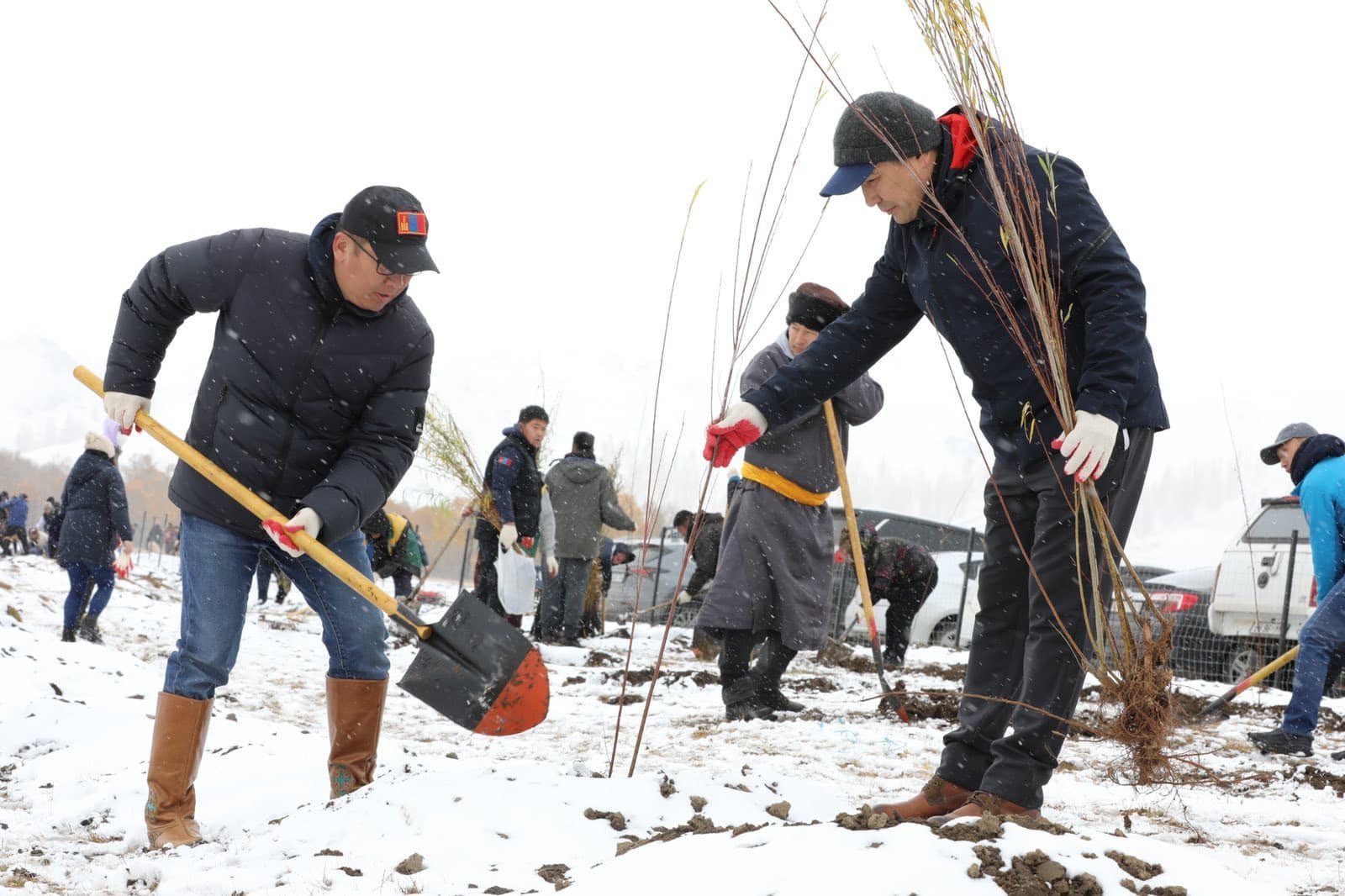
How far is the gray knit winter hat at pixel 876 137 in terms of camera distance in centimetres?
254

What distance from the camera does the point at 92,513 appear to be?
24.3ft

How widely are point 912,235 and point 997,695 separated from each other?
3.74 feet

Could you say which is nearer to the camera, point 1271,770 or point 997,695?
point 997,695

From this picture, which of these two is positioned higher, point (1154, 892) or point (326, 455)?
point (326, 455)

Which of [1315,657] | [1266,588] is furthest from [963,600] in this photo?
[1315,657]

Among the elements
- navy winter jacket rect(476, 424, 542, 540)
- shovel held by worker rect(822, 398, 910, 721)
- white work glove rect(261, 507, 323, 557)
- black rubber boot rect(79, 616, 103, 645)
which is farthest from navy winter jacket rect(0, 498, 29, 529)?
white work glove rect(261, 507, 323, 557)

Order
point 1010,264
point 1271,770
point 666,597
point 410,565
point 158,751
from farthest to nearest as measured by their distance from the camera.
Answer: point 666,597 → point 410,565 → point 1271,770 → point 158,751 → point 1010,264

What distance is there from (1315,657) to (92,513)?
702cm

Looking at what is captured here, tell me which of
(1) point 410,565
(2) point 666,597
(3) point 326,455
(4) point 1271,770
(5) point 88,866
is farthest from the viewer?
(2) point 666,597

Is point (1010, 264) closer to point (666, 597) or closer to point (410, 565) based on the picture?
point (410, 565)

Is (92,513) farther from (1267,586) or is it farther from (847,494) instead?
(1267,586)

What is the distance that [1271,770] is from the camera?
4.03 metres

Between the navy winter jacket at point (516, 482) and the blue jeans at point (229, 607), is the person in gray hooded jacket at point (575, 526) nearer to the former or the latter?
the navy winter jacket at point (516, 482)

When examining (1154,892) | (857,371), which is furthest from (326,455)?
(1154,892)
